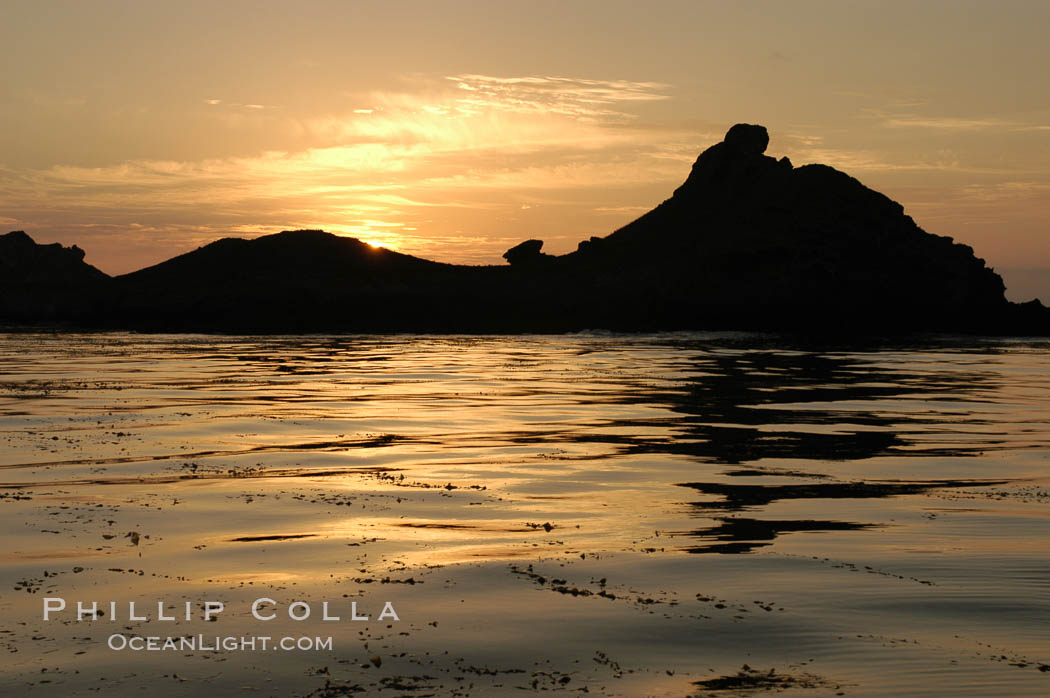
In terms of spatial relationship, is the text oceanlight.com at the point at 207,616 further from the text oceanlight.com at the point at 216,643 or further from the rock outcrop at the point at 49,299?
the rock outcrop at the point at 49,299

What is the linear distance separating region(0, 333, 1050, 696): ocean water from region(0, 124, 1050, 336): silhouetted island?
12990 cm

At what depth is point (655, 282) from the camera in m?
168

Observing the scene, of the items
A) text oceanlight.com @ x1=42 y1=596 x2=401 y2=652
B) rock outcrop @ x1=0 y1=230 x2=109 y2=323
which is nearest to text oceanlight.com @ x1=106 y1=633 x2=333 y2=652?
text oceanlight.com @ x1=42 y1=596 x2=401 y2=652

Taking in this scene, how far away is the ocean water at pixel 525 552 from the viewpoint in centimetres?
861

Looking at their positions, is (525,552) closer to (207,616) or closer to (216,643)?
(207,616)

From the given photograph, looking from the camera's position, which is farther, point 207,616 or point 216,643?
point 207,616

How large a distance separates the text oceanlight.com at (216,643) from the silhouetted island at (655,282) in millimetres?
144096

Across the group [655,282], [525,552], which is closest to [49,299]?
[655,282]

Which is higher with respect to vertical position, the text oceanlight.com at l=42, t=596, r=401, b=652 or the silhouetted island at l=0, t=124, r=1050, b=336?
the silhouetted island at l=0, t=124, r=1050, b=336

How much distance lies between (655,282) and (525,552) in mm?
157207

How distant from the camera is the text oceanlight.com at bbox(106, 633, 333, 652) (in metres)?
8.89

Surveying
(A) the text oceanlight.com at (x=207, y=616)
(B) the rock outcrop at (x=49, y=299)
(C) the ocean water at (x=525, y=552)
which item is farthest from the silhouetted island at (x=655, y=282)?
(A) the text oceanlight.com at (x=207, y=616)

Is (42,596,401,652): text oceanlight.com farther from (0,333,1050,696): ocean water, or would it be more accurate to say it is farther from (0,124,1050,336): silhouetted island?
(0,124,1050,336): silhouetted island

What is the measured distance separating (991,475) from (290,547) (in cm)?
1315
